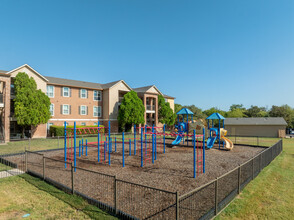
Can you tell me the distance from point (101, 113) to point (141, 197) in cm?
3165

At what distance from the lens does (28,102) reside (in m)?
24.7

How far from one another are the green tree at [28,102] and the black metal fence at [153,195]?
57.8 feet

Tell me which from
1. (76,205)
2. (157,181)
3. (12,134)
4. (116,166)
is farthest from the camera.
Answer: (12,134)

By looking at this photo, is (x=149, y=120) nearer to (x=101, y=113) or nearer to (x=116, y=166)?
(x=101, y=113)

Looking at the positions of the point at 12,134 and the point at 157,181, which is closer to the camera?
the point at 157,181

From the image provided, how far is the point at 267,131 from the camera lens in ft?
118

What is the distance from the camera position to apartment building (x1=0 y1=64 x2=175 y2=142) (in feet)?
80.2

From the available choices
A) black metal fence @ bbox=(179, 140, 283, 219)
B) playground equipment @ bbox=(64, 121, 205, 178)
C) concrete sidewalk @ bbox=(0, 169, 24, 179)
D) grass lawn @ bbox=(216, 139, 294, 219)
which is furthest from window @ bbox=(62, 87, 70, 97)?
grass lawn @ bbox=(216, 139, 294, 219)

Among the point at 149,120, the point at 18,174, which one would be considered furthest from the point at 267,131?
the point at 18,174

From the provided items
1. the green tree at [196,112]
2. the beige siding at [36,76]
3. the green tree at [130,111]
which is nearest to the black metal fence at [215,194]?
the green tree at [130,111]

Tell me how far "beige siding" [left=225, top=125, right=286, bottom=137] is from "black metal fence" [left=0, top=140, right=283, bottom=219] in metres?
31.0

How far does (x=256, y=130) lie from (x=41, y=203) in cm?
4012

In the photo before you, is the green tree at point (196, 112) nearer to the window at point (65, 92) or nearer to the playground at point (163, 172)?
the window at point (65, 92)

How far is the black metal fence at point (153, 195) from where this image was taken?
5.38 metres
